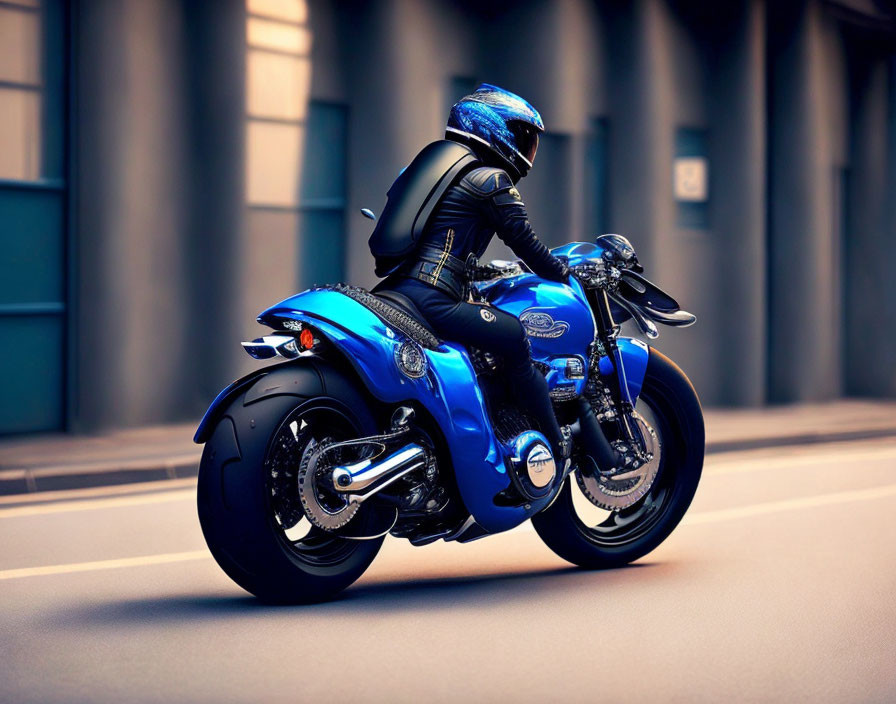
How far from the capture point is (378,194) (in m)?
14.2

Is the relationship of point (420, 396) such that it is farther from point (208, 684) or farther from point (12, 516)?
point (12, 516)

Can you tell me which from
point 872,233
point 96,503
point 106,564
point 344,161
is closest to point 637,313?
point 106,564

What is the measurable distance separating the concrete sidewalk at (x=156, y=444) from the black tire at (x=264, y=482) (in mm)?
4133

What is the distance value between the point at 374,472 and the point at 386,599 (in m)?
0.75

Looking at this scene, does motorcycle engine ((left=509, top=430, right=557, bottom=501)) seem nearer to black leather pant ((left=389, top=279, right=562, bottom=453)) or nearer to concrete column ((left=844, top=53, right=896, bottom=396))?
black leather pant ((left=389, top=279, right=562, bottom=453))

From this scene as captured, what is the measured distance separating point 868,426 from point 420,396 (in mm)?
9805

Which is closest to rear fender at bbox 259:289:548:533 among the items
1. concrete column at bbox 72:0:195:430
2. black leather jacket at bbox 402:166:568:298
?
black leather jacket at bbox 402:166:568:298

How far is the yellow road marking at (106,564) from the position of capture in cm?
654

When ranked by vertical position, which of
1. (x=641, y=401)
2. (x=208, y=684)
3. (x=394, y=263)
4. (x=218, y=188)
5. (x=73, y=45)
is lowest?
(x=208, y=684)

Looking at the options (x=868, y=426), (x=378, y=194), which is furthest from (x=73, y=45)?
(x=868, y=426)

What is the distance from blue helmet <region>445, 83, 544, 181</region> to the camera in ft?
19.8

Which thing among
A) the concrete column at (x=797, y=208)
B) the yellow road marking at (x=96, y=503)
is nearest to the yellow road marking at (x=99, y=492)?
the yellow road marking at (x=96, y=503)

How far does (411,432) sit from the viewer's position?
575 centimetres

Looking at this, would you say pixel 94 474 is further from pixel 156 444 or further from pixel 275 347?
pixel 275 347
